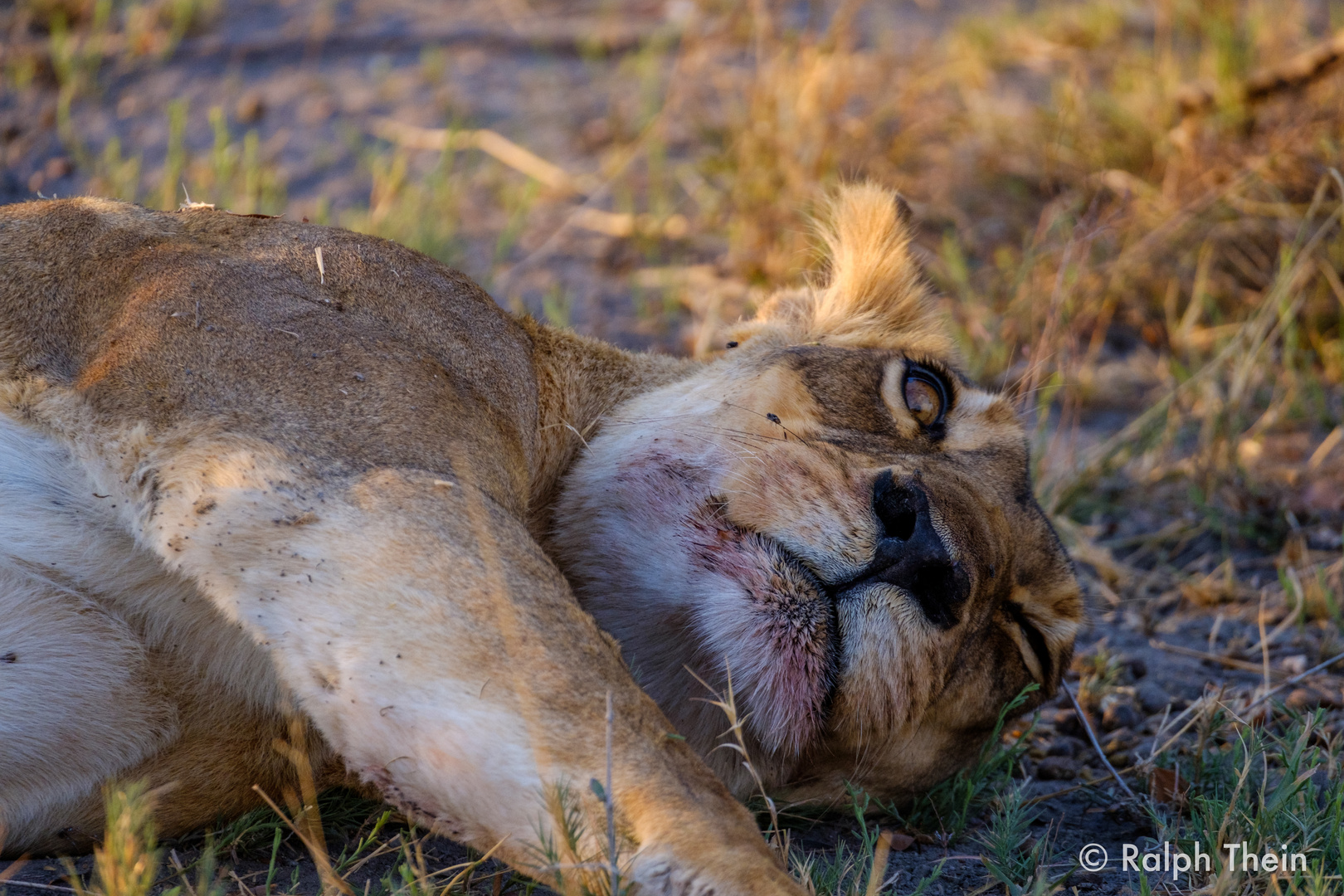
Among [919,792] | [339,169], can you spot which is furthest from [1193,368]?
[339,169]

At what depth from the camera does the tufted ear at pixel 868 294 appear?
10.8 feet

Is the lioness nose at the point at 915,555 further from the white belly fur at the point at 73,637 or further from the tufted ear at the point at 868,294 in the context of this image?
the white belly fur at the point at 73,637

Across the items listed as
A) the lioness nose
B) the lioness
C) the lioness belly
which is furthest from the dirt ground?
the lioness nose

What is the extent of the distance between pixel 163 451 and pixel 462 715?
726 millimetres

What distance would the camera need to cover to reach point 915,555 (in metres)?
2.22

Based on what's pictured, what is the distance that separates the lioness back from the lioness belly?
199 millimetres

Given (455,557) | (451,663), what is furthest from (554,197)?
(451,663)

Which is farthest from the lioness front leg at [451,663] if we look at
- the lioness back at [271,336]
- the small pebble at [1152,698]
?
the small pebble at [1152,698]

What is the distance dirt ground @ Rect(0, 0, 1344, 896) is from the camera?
2.84 metres

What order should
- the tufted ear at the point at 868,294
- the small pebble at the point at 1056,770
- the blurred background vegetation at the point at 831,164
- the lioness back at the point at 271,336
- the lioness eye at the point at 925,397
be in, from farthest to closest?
1. the blurred background vegetation at the point at 831,164
2. the tufted ear at the point at 868,294
3. the small pebble at the point at 1056,770
4. the lioness eye at the point at 925,397
5. the lioness back at the point at 271,336

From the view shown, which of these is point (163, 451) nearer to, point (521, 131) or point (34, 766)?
point (34, 766)

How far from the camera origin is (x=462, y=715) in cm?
169

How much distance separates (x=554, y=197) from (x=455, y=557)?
4.38m

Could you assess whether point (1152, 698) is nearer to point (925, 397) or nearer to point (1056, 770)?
point (1056, 770)
